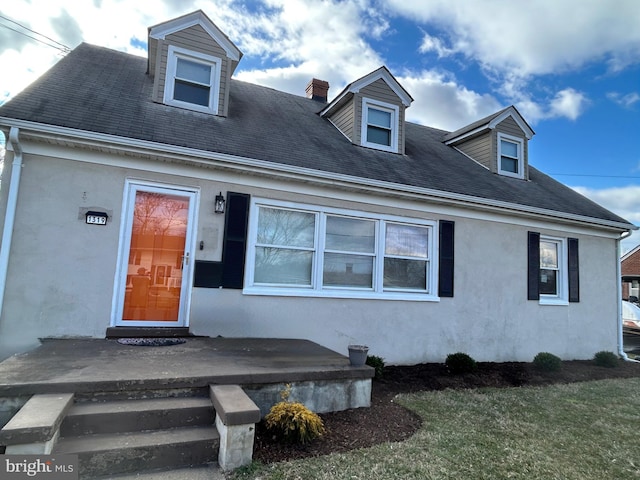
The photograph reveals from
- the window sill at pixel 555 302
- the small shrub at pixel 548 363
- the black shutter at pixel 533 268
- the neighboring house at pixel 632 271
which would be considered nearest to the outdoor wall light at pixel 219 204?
the black shutter at pixel 533 268

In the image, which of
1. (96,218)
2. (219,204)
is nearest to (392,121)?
(219,204)

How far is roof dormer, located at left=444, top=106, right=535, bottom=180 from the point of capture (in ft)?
31.9

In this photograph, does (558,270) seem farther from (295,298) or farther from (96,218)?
(96,218)

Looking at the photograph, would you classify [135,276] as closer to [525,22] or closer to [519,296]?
[519,296]

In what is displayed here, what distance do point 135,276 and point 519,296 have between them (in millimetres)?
7539

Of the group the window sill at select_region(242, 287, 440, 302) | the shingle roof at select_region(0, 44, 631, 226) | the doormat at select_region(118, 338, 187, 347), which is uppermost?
the shingle roof at select_region(0, 44, 631, 226)

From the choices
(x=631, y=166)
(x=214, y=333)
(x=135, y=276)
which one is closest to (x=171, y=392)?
(x=214, y=333)

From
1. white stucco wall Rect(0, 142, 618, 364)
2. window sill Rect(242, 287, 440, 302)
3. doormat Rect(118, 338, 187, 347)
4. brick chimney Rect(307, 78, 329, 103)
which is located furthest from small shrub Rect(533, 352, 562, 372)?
brick chimney Rect(307, 78, 329, 103)

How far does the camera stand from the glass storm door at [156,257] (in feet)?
17.7

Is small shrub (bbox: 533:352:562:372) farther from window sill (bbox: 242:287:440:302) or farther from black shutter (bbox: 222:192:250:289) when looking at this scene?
black shutter (bbox: 222:192:250:289)

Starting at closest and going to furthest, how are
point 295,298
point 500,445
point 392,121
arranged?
1. point 500,445
2. point 295,298
3. point 392,121

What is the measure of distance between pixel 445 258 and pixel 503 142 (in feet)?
15.3

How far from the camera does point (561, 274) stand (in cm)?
879

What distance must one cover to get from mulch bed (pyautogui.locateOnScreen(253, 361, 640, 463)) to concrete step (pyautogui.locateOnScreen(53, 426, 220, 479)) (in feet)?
1.47
